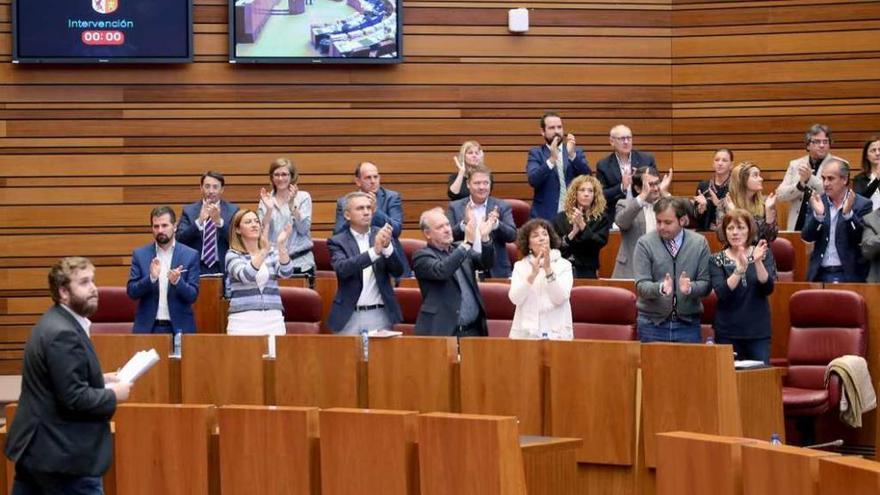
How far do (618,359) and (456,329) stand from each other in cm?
101

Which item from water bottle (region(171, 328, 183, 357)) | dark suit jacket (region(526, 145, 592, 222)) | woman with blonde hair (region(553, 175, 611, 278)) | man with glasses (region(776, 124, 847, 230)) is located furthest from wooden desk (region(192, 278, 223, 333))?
man with glasses (region(776, 124, 847, 230))

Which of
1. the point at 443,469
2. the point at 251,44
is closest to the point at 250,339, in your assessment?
the point at 443,469

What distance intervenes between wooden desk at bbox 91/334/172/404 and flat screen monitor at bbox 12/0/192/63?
3.04 metres

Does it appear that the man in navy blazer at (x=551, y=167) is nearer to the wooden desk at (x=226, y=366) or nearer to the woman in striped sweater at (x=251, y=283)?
the woman in striped sweater at (x=251, y=283)

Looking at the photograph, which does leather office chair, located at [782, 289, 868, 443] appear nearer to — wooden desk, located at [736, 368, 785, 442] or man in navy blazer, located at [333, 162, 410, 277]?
wooden desk, located at [736, 368, 785, 442]

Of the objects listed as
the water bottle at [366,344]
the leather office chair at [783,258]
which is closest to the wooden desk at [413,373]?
the water bottle at [366,344]

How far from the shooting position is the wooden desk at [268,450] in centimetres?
462

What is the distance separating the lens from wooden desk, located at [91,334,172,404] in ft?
17.8

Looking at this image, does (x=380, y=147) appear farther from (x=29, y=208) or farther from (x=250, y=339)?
(x=250, y=339)

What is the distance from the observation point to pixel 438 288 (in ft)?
18.9

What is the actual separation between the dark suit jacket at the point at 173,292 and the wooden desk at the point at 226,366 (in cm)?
83

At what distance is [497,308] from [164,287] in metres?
1.36

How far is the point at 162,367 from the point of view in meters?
5.43

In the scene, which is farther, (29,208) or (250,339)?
(29,208)
